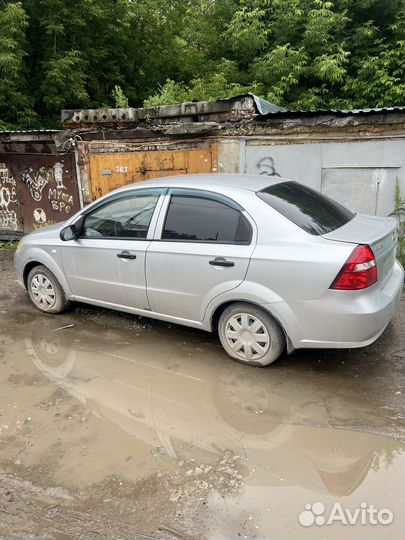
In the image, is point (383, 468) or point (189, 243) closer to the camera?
point (383, 468)

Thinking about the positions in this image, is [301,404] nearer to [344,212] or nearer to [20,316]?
[344,212]

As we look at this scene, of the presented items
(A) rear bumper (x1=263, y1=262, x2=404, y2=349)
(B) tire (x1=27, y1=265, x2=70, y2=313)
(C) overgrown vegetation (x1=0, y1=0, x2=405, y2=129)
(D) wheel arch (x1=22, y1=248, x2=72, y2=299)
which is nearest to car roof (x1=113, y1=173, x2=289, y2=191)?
(A) rear bumper (x1=263, y1=262, x2=404, y2=349)

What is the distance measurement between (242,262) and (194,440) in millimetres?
1443

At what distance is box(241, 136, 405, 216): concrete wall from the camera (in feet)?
20.6

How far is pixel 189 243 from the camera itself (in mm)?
3852

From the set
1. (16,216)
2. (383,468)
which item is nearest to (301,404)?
(383,468)

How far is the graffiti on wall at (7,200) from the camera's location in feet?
32.6

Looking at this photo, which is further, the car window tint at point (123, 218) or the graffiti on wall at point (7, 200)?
the graffiti on wall at point (7, 200)

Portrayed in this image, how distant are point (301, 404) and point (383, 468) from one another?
0.77 metres

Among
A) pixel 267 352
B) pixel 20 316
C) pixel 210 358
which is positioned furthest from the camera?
pixel 20 316

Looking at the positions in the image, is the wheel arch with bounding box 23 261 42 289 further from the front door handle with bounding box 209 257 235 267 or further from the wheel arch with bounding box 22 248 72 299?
the front door handle with bounding box 209 257 235 267

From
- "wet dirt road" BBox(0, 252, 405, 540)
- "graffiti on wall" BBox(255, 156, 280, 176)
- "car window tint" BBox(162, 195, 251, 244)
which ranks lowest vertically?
"wet dirt road" BBox(0, 252, 405, 540)

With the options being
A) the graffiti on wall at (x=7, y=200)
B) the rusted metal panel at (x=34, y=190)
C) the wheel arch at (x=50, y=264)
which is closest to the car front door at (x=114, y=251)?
the wheel arch at (x=50, y=264)

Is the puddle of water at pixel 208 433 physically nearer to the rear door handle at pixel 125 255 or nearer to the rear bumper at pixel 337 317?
the rear bumper at pixel 337 317
